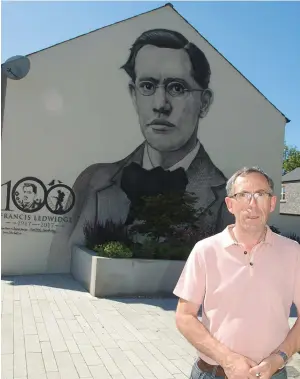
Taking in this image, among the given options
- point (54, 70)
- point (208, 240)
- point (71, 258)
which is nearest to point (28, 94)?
point (54, 70)

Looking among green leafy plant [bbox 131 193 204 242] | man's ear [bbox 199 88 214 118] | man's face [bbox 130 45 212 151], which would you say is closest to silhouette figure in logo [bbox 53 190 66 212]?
green leafy plant [bbox 131 193 204 242]

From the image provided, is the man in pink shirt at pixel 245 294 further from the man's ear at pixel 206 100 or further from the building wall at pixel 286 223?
the building wall at pixel 286 223

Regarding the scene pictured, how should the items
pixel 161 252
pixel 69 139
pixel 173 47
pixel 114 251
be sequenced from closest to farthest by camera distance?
pixel 114 251 < pixel 161 252 < pixel 69 139 < pixel 173 47

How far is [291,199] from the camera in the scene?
32188 millimetres

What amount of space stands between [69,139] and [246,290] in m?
9.17

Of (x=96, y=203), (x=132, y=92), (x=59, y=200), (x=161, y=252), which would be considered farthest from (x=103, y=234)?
(x=132, y=92)

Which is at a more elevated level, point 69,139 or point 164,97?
point 164,97

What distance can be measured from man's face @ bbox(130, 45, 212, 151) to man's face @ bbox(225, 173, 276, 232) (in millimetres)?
9404

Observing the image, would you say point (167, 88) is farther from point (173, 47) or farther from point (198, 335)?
point (198, 335)

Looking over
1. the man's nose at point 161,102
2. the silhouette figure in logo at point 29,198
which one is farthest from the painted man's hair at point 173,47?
the silhouette figure in logo at point 29,198

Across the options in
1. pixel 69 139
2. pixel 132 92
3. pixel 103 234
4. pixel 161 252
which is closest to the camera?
pixel 161 252

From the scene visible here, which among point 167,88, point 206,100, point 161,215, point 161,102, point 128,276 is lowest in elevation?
point 128,276

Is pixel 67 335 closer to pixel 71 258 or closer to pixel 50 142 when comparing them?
pixel 71 258

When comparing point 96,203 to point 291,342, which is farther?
point 96,203
